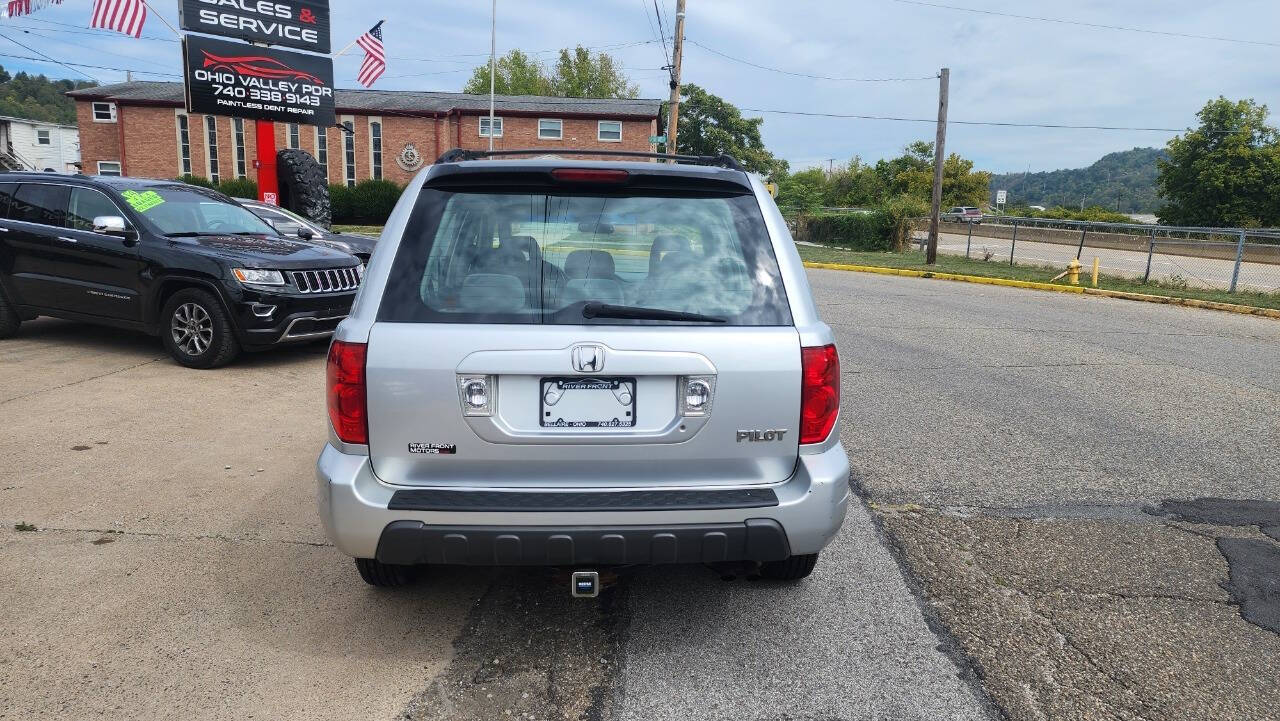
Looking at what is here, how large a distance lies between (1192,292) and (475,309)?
19.5 m

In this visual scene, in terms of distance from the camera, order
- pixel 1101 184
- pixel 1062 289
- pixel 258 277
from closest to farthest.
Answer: pixel 258 277
pixel 1062 289
pixel 1101 184

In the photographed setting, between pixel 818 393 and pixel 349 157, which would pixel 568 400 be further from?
pixel 349 157

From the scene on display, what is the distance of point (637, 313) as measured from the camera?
9.52 ft

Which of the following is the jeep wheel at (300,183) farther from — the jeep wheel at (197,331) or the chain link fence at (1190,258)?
the chain link fence at (1190,258)

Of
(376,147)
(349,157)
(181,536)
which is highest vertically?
(376,147)

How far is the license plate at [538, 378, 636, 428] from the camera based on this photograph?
2.83 m

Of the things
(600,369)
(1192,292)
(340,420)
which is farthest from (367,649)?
(1192,292)

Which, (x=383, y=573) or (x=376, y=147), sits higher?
(x=376, y=147)

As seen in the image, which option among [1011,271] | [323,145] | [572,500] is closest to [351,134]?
[323,145]

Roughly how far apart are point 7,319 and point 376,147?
3849 cm

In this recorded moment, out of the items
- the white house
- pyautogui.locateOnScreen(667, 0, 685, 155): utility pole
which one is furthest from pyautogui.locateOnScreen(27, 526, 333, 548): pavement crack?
the white house

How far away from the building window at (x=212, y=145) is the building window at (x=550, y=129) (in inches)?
664

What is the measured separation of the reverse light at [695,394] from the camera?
2859 millimetres

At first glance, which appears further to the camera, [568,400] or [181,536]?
[181,536]
